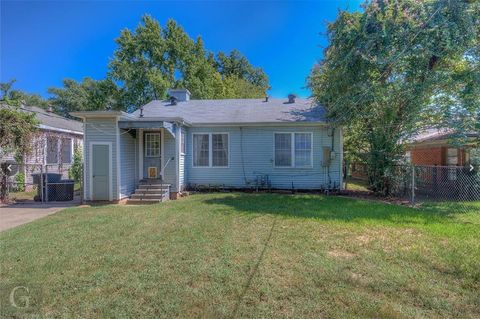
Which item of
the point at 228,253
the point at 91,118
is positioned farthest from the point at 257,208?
the point at 91,118

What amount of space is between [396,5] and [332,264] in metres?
9.21

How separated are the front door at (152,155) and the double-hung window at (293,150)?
4.76 metres

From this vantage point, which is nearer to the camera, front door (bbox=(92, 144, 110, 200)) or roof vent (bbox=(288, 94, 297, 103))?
front door (bbox=(92, 144, 110, 200))

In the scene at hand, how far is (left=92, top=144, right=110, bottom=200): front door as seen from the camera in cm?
1003

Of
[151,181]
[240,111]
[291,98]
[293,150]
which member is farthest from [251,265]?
[291,98]

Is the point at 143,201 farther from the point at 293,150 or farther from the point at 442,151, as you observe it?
the point at 442,151

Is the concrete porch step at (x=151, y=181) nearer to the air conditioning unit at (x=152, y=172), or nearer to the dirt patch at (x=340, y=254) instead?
the air conditioning unit at (x=152, y=172)

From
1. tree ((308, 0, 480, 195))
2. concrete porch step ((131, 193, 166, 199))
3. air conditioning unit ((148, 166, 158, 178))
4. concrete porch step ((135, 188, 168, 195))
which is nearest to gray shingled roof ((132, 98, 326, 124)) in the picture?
tree ((308, 0, 480, 195))

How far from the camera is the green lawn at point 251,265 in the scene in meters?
3.23

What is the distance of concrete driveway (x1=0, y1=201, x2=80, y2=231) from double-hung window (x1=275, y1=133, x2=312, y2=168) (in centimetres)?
777

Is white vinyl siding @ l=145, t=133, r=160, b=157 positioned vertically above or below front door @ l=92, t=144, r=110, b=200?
above

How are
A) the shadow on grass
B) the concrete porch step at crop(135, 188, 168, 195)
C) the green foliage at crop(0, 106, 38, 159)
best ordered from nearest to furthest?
the shadow on grass < the concrete porch step at crop(135, 188, 168, 195) < the green foliage at crop(0, 106, 38, 159)

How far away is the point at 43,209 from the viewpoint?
30.1 ft

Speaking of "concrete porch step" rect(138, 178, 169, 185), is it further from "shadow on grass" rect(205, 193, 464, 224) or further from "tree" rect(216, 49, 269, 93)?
"tree" rect(216, 49, 269, 93)
